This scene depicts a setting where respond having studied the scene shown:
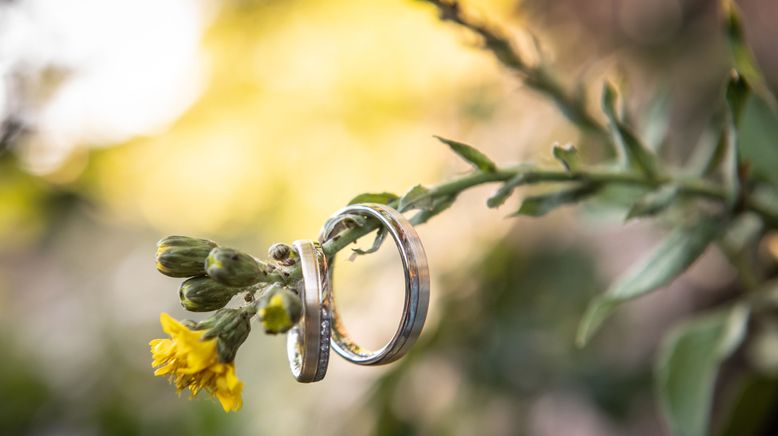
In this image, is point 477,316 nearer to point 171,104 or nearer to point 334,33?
point 334,33

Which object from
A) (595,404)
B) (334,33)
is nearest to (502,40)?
(595,404)

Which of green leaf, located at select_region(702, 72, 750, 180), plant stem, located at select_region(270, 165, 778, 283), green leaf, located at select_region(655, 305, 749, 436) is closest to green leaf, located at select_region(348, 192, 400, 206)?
plant stem, located at select_region(270, 165, 778, 283)

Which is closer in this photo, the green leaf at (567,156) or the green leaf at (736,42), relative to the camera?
the green leaf at (567,156)

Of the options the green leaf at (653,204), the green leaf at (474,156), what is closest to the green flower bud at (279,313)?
the green leaf at (474,156)

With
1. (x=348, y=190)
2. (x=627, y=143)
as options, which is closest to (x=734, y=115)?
(x=627, y=143)

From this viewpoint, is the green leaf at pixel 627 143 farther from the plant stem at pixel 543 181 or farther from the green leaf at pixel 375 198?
the green leaf at pixel 375 198

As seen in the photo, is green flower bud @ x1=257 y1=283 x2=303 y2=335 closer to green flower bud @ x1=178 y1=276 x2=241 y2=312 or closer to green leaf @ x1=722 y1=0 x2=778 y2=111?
green flower bud @ x1=178 y1=276 x2=241 y2=312
